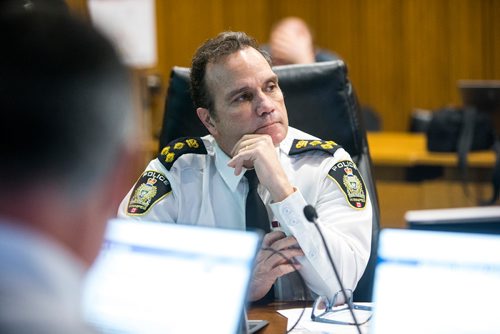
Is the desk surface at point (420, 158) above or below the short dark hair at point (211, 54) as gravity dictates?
below

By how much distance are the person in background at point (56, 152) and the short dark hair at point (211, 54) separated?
1.44 metres

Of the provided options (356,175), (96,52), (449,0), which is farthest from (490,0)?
(96,52)

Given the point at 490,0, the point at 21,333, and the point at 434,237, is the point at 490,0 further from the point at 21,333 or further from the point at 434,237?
the point at 21,333

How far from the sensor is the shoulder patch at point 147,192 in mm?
2127

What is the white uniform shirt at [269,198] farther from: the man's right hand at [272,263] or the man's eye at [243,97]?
the man's eye at [243,97]

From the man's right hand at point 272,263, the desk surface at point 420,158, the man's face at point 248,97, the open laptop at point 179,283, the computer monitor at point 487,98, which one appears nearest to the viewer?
the open laptop at point 179,283

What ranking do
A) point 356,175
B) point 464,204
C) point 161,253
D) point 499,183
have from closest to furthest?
point 161,253 < point 356,175 < point 499,183 < point 464,204

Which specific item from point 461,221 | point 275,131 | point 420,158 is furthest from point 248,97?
point 420,158

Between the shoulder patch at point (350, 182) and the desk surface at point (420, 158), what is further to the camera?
the desk surface at point (420, 158)

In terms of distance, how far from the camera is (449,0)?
6.54 meters

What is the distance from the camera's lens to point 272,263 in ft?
6.37

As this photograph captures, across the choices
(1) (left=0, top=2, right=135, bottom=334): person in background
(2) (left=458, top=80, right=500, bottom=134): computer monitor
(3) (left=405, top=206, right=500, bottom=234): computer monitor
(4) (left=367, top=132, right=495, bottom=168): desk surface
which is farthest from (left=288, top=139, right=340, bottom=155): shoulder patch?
(2) (left=458, top=80, right=500, bottom=134): computer monitor

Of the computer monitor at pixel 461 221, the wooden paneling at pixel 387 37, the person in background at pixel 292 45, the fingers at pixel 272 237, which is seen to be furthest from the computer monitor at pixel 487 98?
the computer monitor at pixel 461 221

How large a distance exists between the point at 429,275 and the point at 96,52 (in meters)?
0.76
